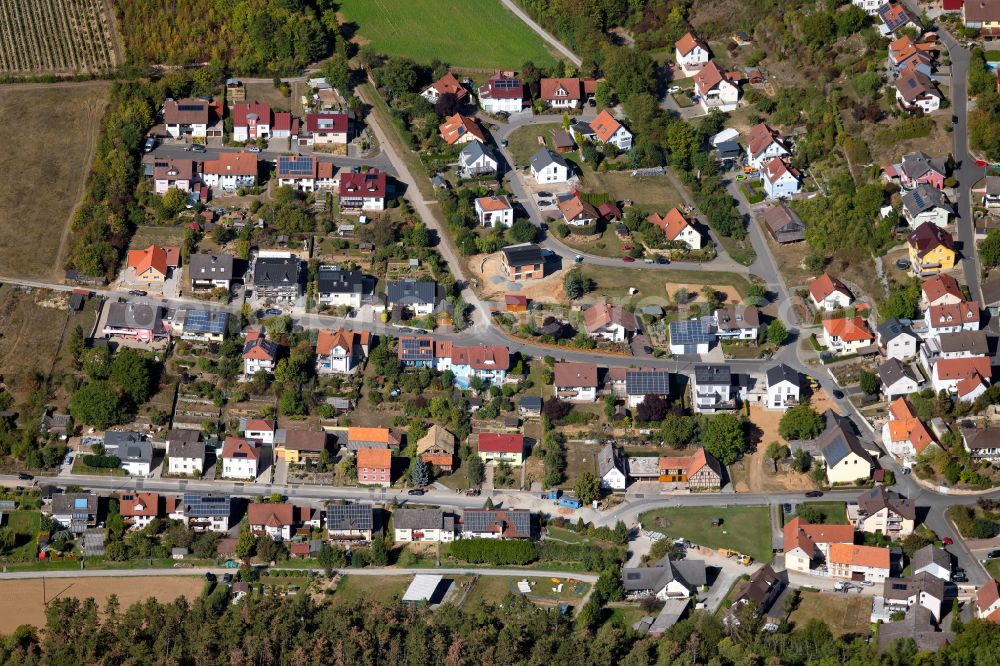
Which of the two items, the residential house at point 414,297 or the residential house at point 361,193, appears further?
the residential house at point 361,193

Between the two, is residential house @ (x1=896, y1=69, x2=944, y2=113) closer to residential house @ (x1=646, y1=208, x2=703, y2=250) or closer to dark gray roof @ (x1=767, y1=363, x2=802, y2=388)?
residential house @ (x1=646, y1=208, x2=703, y2=250)

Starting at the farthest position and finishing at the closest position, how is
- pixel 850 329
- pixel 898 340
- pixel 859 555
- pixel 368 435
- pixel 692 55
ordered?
1. pixel 692 55
2. pixel 850 329
3. pixel 898 340
4. pixel 368 435
5. pixel 859 555

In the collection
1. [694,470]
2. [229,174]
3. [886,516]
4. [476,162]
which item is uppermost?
[229,174]

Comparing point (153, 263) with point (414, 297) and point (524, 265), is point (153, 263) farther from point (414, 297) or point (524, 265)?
point (524, 265)

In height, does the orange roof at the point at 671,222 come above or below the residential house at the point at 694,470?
above

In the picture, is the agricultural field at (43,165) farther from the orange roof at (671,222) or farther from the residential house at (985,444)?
the residential house at (985,444)

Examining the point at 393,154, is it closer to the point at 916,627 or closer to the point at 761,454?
the point at 761,454

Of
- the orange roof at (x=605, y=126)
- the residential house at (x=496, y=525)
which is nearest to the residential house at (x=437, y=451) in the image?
the residential house at (x=496, y=525)

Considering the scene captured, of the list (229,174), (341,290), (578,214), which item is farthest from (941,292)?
(229,174)
